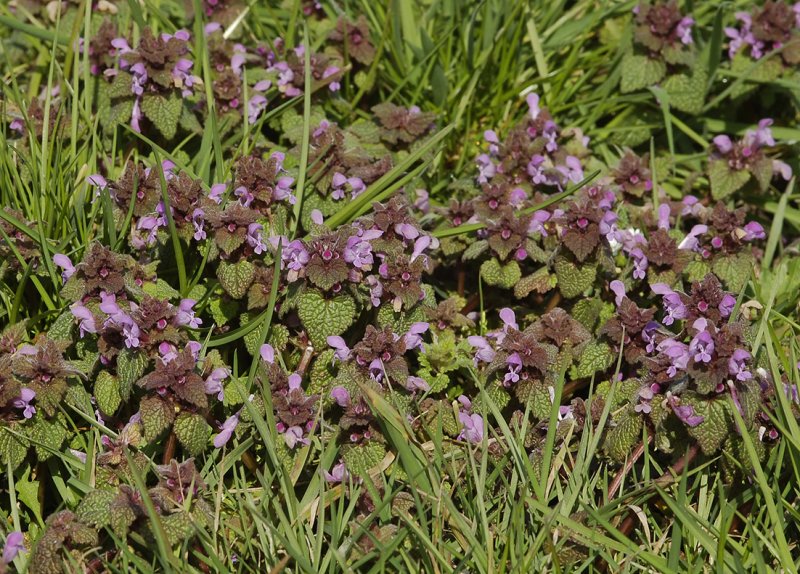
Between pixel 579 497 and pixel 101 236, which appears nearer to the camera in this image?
pixel 579 497

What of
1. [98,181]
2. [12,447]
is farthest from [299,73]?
[12,447]

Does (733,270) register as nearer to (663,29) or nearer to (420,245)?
(420,245)

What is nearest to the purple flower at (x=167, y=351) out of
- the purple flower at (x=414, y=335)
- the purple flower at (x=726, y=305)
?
the purple flower at (x=414, y=335)

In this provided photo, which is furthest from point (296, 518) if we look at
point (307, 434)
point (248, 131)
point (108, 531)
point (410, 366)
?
point (248, 131)

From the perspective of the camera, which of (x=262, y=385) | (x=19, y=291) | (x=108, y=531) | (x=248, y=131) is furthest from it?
(x=248, y=131)

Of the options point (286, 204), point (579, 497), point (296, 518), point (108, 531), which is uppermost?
point (286, 204)

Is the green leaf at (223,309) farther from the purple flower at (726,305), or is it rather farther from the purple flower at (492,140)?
the purple flower at (726,305)

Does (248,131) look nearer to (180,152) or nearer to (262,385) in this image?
(180,152)
